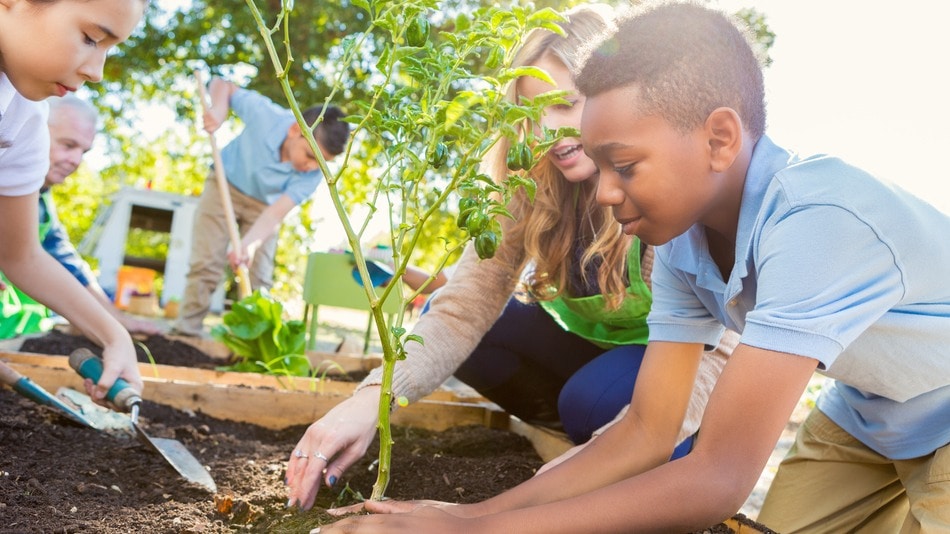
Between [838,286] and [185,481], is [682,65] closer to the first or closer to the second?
[838,286]

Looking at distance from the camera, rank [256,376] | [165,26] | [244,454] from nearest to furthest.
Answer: [244,454] → [256,376] → [165,26]

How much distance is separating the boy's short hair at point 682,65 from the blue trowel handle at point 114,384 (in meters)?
1.34

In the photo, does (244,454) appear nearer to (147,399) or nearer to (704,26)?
(147,399)

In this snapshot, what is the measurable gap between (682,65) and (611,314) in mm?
1009

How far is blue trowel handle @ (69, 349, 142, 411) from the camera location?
6.62ft

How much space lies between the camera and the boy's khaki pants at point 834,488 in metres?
2.03

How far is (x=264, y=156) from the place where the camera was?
5.18 metres

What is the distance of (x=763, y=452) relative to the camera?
1180mm

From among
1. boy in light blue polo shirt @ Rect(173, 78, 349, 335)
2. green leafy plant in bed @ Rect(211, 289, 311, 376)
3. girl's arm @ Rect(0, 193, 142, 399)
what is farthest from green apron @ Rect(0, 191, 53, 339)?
boy in light blue polo shirt @ Rect(173, 78, 349, 335)

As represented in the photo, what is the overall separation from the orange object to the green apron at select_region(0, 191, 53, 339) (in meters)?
4.35

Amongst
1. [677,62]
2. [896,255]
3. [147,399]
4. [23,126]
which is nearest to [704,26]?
[677,62]

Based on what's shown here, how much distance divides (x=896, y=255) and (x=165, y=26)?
26.1ft

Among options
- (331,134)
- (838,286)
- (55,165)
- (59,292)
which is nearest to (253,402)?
(59,292)

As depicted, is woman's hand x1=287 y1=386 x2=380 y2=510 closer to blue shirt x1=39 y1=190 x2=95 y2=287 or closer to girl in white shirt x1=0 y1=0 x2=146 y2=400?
girl in white shirt x1=0 y1=0 x2=146 y2=400
